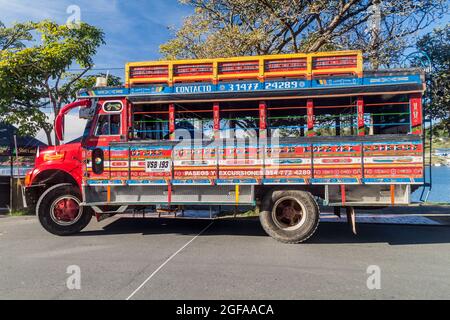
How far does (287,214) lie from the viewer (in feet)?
23.0

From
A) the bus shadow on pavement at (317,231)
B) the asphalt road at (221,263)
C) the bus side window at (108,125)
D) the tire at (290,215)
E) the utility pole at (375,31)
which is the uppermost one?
the utility pole at (375,31)

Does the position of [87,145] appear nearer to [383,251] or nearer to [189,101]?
[189,101]

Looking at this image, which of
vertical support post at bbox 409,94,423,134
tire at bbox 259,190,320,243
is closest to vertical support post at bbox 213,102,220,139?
tire at bbox 259,190,320,243

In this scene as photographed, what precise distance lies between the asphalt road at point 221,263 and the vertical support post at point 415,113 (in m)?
2.16

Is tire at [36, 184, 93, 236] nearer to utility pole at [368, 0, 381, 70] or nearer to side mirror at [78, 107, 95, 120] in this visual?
side mirror at [78, 107, 95, 120]

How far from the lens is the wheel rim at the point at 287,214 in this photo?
22.7 ft

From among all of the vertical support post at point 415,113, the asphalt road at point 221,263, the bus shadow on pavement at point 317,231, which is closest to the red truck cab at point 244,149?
the vertical support post at point 415,113

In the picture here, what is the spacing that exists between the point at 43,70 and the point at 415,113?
9.57 m

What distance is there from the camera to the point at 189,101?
278 inches

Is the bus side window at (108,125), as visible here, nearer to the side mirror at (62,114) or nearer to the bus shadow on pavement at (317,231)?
the side mirror at (62,114)

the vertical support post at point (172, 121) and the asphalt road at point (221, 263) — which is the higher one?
the vertical support post at point (172, 121)

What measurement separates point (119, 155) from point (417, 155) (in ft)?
17.7

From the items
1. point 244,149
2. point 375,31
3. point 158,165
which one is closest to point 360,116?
point 244,149
